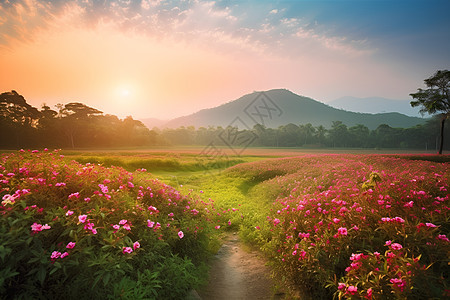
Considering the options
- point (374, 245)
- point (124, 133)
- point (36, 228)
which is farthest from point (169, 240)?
point (124, 133)

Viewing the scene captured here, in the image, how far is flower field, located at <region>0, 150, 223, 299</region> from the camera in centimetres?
264

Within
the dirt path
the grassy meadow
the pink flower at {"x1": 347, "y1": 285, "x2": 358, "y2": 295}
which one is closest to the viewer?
the pink flower at {"x1": 347, "y1": 285, "x2": 358, "y2": 295}

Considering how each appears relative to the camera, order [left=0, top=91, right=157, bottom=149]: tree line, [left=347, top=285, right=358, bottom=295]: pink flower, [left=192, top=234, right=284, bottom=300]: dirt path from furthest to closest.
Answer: [left=0, top=91, right=157, bottom=149]: tree line
[left=192, top=234, right=284, bottom=300]: dirt path
[left=347, top=285, right=358, bottom=295]: pink flower

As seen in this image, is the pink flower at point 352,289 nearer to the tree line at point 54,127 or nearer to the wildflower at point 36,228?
the wildflower at point 36,228

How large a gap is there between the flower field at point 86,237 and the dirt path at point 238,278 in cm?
34

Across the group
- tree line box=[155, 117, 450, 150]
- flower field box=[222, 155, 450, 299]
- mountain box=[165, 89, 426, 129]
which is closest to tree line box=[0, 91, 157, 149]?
tree line box=[155, 117, 450, 150]

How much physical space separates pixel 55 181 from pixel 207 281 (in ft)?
11.1

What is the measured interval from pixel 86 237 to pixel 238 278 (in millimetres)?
3217

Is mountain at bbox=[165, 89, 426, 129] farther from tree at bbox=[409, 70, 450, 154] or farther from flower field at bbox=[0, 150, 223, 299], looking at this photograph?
flower field at bbox=[0, 150, 223, 299]

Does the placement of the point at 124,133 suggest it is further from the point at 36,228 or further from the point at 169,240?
the point at 36,228

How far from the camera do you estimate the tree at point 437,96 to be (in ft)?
67.2

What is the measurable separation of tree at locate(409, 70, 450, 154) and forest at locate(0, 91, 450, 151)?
29.0 feet

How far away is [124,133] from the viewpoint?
1614 inches

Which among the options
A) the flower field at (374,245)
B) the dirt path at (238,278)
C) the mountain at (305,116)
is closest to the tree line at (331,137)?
the dirt path at (238,278)
